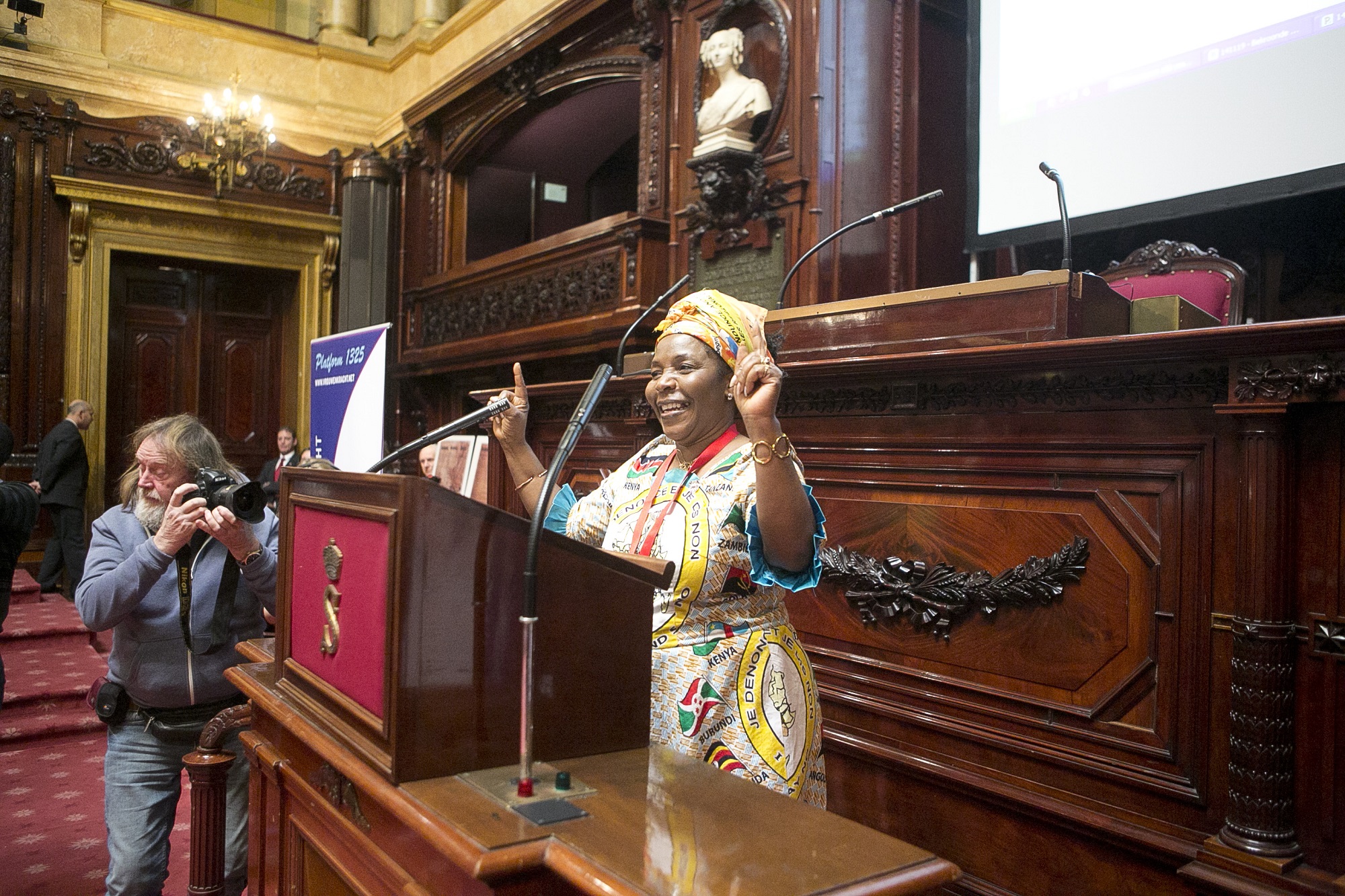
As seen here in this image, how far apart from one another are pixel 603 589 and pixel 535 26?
592 centimetres

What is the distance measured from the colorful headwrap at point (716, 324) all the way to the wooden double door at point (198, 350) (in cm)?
770

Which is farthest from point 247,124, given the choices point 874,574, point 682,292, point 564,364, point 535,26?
→ point 874,574

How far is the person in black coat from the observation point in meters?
3.02

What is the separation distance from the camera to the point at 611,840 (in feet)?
2.95

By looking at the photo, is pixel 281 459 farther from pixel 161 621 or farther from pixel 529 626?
pixel 529 626

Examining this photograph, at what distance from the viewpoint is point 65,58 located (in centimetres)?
736

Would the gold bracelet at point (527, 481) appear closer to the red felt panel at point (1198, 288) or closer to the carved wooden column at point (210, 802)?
the carved wooden column at point (210, 802)

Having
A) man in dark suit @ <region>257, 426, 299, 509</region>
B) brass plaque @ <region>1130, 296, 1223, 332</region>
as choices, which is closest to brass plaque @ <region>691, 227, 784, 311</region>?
brass plaque @ <region>1130, 296, 1223, 332</region>

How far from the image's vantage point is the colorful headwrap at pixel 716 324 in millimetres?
1570

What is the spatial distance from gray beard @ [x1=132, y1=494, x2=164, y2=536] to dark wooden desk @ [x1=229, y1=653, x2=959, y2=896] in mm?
1240

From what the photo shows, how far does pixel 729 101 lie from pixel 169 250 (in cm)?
559

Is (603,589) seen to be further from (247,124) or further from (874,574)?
(247,124)

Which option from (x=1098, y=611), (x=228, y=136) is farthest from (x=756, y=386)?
(x=228, y=136)

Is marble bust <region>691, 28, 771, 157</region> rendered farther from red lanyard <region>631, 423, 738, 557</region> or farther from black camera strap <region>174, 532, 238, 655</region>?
red lanyard <region>631, 423, 738, 557</region>
